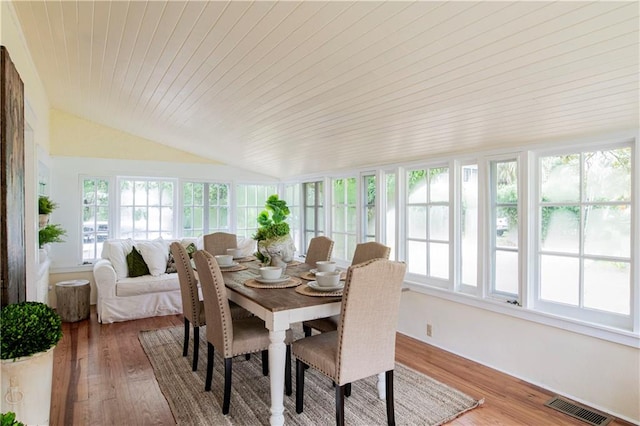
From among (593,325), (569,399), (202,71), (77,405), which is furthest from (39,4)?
(569,399)

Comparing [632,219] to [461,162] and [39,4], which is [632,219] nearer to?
[461,162]

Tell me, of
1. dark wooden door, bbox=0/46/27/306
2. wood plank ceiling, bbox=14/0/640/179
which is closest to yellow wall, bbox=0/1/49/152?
wood plank ceiling, bbox=14/0/640/179

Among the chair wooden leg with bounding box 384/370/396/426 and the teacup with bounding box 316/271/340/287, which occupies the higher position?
the teacup with bounding box 316/271/340/287

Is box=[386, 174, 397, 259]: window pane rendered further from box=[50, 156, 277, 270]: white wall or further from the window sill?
box=[50, 156, 277, 270]: white wall

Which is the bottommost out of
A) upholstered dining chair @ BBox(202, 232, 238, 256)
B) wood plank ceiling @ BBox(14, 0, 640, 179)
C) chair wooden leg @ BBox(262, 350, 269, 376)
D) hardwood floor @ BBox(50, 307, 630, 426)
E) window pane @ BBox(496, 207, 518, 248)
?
hardwood floor @ BBox(50, 307, 630, 426)

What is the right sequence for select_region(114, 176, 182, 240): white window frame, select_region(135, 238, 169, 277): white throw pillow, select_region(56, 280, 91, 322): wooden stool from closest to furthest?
select_region(56, 280, 91, 322): wooden stool → select_region(135, 238, 169, 277): white throw pillow → select_region(114, 176, 182, 240): white window frame

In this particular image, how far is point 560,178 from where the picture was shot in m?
2.80

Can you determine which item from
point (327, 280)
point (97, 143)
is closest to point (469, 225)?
point (327, 280)

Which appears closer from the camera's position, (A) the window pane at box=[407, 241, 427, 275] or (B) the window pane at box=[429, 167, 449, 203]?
(B) the window pane at box=[429, 167, 449, 203]

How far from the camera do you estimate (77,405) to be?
255 cm

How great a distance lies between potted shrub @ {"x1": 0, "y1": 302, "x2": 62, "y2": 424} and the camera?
5.54 feet

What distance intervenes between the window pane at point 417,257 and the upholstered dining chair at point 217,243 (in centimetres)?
197

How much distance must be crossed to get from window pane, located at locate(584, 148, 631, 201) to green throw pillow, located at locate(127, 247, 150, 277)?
187 inches

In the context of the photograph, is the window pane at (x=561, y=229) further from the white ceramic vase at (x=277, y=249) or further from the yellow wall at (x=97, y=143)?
the yellow wall at (x=97, y=143)
